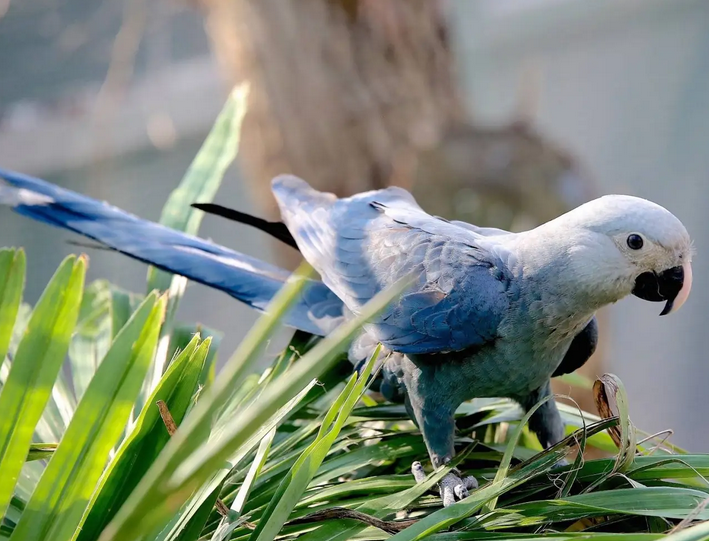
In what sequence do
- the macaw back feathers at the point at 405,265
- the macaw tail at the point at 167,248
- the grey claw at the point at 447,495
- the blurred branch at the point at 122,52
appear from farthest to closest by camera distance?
the blurred branch at the point at 122,52 < the macaw tail at the point at 167,248 < the macaw back feathers at the point at 405,265 < the grey claw at the point at 447,495

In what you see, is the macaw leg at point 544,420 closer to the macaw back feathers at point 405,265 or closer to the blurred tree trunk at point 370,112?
the macaw back feathers at point 405,265

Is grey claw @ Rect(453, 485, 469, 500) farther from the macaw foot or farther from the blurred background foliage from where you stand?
the blurred background foliage

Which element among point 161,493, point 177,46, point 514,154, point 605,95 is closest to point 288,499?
point 161,493

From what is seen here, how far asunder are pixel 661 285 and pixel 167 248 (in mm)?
704

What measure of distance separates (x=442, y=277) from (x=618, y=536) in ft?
1.39

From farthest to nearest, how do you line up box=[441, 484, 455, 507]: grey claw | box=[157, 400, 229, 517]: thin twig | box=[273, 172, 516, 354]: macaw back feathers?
box=[273, 172, 516, 354]: macaw back feathers, box=[441, 484, 455, 507]: grey claw, box=[157, 400, 229, 517]: thin twig

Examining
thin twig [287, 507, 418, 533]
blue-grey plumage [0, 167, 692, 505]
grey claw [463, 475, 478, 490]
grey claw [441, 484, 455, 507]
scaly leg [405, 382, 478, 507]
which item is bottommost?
thin twig [287, 507, 418, 533]

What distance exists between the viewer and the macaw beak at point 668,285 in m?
0.82

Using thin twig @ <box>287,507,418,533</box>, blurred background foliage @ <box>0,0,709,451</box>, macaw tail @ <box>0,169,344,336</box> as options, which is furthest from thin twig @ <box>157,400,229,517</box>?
blurred background foliage @ <box>0,0,709,451</box>

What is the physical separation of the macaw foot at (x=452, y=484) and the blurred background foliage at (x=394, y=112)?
4.18 feet

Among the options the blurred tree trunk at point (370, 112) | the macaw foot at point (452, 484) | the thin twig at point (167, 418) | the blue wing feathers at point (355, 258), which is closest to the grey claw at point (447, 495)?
the macaw foot at point (452, 484)

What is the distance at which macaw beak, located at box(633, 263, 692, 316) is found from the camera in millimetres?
822

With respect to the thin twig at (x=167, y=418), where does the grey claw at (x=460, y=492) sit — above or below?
below

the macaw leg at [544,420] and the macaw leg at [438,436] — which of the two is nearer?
the macaw leg at [438,436]
